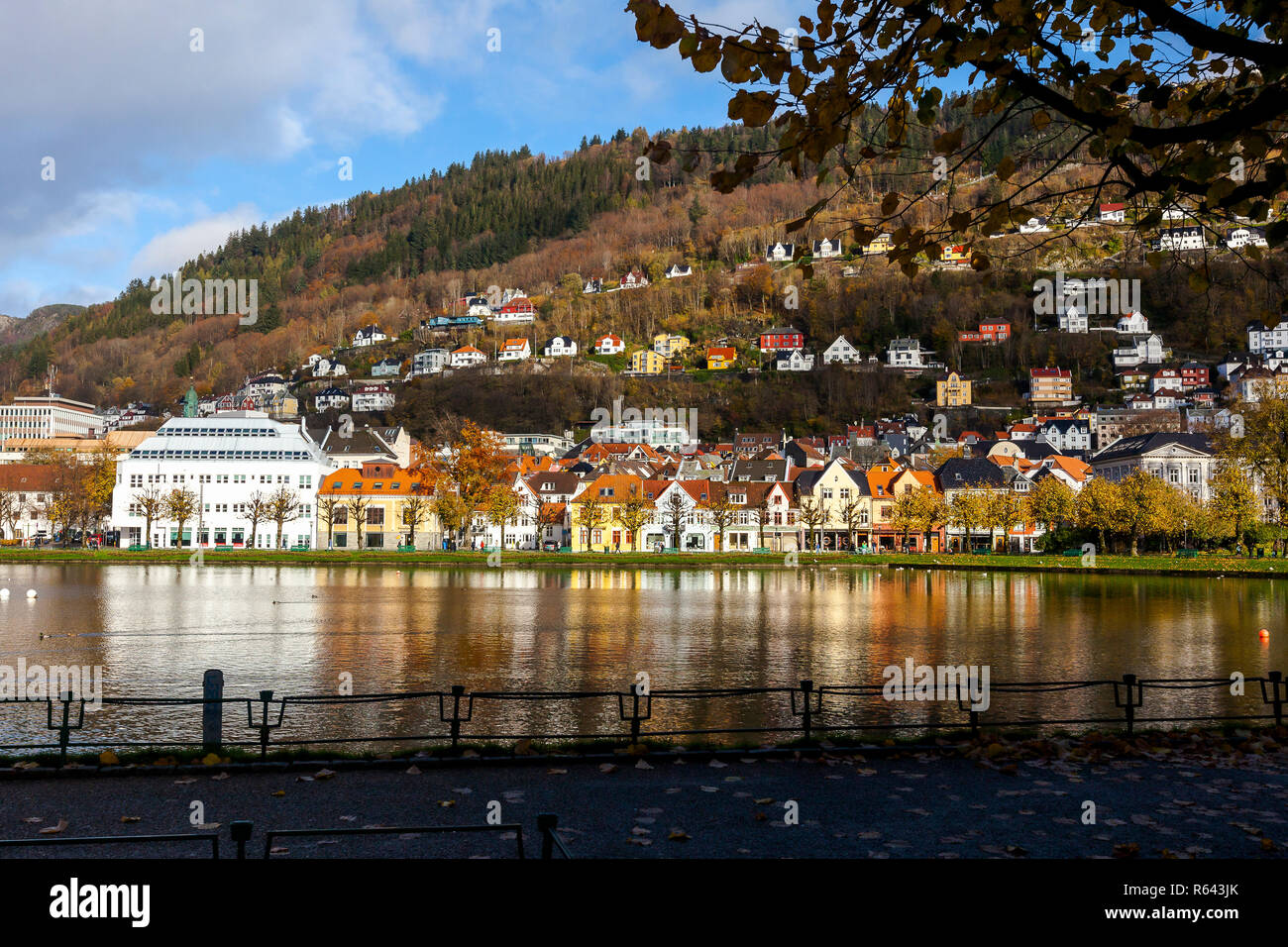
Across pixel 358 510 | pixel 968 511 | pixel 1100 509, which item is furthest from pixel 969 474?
pixel 358 510

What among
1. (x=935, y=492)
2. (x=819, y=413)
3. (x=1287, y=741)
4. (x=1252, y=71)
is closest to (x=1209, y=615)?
(x=1287, y=741)

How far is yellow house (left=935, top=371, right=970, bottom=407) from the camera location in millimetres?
181750

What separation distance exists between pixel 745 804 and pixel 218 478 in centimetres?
9658

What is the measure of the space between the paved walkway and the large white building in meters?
88.3

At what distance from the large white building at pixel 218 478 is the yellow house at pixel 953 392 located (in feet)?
404

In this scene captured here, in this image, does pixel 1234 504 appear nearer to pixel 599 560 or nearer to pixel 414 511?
pixel 599 560

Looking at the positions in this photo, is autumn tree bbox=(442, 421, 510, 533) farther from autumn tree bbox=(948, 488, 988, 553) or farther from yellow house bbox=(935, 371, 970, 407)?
yellow house bbox=(935, 371, 970, 407)

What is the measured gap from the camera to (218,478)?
9644cm

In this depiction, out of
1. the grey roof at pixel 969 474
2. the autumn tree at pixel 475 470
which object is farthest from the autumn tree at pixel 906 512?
the autumn tree at pixel 475 470

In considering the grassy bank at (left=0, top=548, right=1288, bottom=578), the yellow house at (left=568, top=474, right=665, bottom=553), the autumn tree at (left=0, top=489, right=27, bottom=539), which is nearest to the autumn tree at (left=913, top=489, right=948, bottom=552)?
the grassy bank at (left=0, top=548, right=1288, bottom=578)

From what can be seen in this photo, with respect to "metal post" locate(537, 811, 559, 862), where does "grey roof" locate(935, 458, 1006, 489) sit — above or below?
above

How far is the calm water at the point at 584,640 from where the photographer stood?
17.7m

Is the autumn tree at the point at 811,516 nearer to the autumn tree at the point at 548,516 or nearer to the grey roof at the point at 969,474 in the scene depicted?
the grey roof at the point at 969,474
